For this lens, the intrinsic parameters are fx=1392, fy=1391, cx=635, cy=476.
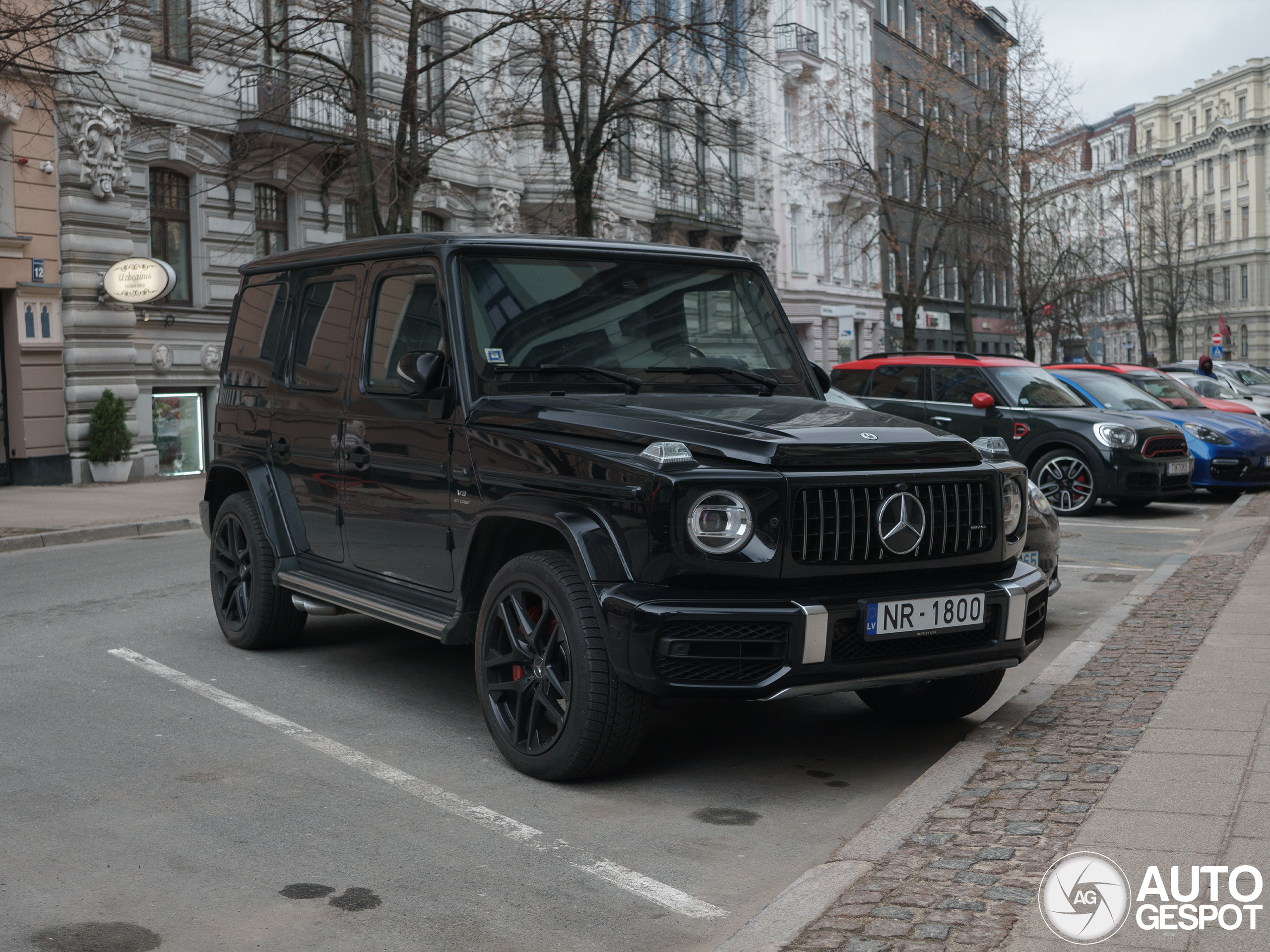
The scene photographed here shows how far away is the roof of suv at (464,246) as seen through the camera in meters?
5.92

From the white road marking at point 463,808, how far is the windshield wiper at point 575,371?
165cm

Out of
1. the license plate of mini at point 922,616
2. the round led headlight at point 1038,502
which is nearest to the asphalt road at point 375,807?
the license plate of mini at point 922,616

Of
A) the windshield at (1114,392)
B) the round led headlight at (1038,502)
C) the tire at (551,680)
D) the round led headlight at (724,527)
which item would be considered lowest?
the tire at (551,680)

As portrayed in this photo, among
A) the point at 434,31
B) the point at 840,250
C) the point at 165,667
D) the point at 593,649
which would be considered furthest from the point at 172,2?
the point at 840,250

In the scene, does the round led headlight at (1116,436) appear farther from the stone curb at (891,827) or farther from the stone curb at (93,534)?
the stone curb at (93,534)

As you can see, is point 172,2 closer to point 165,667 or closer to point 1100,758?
point 165,667

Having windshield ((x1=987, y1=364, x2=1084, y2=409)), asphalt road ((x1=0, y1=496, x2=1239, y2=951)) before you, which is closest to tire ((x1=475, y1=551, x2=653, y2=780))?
asphalt road ((x1=0, y1=496, x2=1239, y2=951))

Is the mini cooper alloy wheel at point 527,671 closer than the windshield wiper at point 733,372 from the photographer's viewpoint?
Yes

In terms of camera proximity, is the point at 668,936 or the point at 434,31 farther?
the point at 434,31

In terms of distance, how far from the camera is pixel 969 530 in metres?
5.09

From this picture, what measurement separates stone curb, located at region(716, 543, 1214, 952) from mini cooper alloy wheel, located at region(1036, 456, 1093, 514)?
27.7 ft

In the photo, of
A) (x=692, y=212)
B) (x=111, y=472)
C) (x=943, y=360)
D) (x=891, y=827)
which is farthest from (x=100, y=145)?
(x=692, y=212)

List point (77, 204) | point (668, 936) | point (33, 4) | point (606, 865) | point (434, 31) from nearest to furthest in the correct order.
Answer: point (668, 936) < point (606, 865) < point (33, 4) < point (77, 204) < point (434, 31)

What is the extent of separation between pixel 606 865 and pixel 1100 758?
75.1 inches
